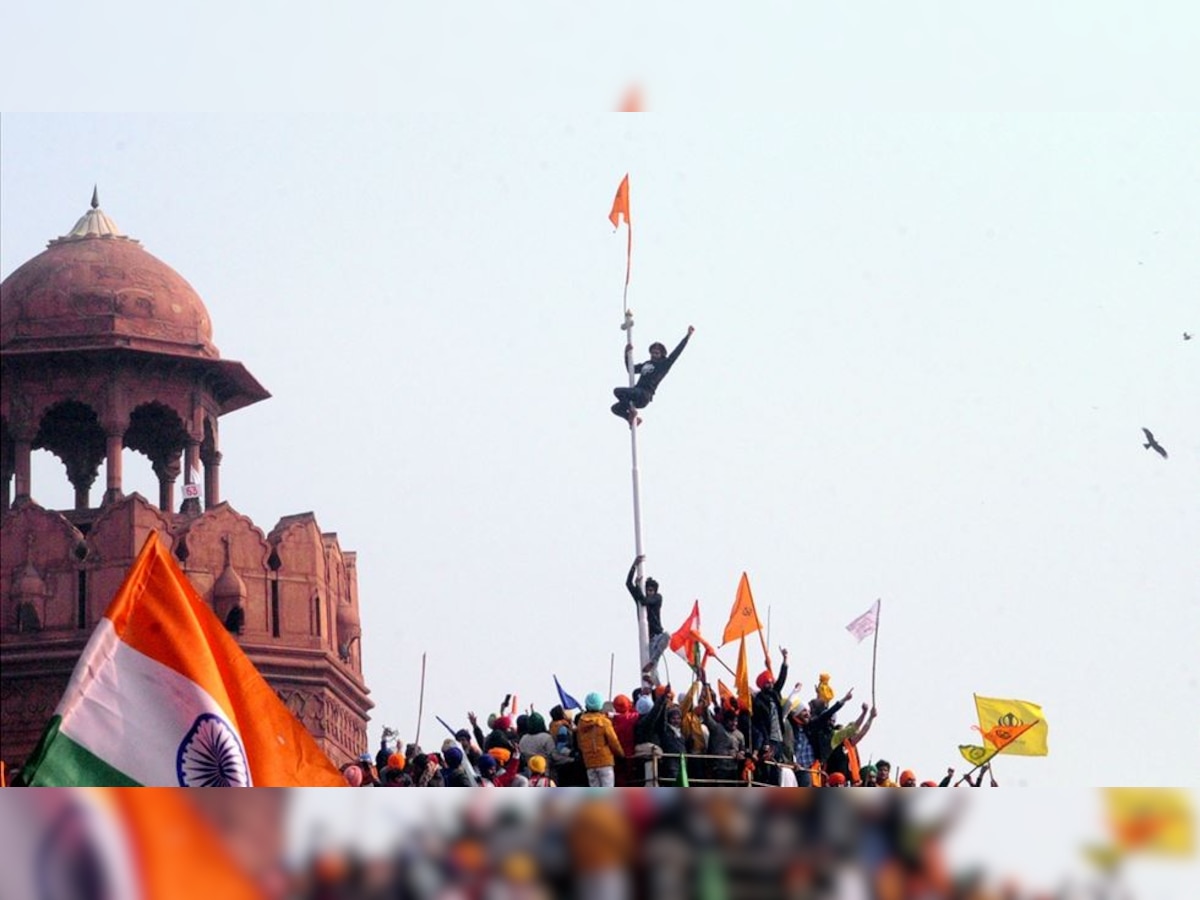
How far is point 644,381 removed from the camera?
17328 mm

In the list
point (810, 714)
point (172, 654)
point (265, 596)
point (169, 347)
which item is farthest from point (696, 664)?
point (169, 347)

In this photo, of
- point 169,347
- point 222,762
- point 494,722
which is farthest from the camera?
point 169,347

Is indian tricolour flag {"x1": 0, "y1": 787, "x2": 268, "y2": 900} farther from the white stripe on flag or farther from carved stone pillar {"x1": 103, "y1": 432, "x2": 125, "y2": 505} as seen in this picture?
carved stone pillar {"x1": 103, "y1": 432, "x2": 125, "y2": 505}

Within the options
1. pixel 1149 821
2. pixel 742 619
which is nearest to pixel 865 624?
pixel 742 619

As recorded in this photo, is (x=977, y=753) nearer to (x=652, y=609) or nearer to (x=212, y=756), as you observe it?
(x=652, y=609)

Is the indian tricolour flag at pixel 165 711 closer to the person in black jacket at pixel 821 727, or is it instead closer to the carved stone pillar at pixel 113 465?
the person in black jacket at pixel 821 727

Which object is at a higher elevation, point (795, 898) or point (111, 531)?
point (111, 531)

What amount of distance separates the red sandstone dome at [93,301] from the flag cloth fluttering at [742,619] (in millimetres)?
7997

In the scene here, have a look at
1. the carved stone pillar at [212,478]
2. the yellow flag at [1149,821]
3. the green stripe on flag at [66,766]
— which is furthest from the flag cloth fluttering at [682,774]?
the carved stone pillar at [212,478]

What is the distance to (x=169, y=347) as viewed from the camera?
73.3 feet

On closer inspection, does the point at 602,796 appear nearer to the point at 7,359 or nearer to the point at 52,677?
the point at 52,677

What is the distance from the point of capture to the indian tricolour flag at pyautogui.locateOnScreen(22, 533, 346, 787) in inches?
393

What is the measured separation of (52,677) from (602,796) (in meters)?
16.7

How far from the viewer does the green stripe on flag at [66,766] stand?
9.79 metres
